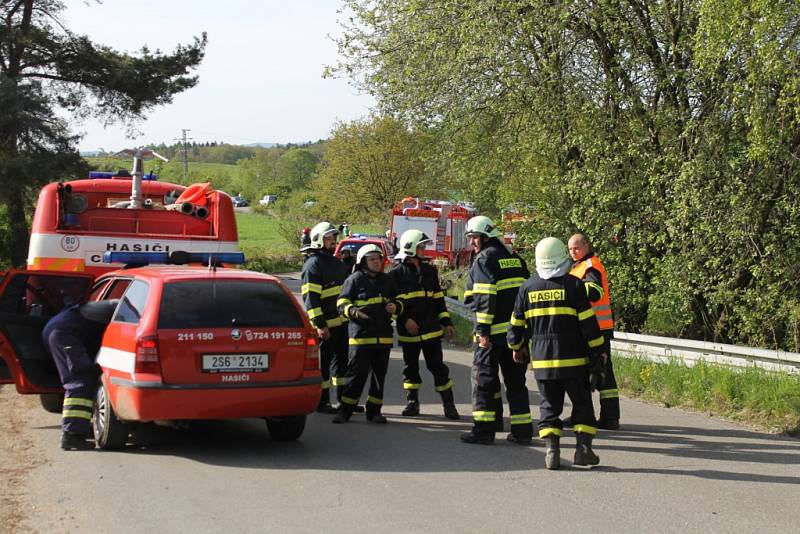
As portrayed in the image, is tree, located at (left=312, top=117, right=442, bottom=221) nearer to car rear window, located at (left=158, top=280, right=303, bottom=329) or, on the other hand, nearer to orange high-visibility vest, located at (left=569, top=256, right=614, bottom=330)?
orange high-visibility vest, located at (left=569, top=256, right=614, bottom=330)

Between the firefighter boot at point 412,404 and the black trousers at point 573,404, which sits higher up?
the black trousers at point 573,404

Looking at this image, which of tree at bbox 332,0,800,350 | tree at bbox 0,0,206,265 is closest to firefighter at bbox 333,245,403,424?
tree at bbox 332,0,800,350

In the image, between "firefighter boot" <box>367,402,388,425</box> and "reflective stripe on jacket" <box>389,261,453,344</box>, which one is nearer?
"firefighter boot" <box>367,402,388,425</box>

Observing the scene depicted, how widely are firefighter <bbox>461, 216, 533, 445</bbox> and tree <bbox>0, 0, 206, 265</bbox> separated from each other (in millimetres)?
21332

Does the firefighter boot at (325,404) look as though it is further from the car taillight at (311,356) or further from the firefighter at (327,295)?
the car taillight at (311,356)

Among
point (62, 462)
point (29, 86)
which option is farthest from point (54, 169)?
point (62, 462)

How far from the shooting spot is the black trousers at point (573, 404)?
7883mm

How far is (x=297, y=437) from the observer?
29.5 ft

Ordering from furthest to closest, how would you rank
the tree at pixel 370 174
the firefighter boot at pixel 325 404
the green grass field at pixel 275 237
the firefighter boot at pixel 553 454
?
the tree at pixel 370 174
the green grass field at pixel 275 237
the firefighter boot at pixel 325 404
the firefighter boot at pixel 553 454

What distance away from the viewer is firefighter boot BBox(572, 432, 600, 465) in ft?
25.9

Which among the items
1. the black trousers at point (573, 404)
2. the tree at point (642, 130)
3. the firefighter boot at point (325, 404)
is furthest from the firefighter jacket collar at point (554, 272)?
the tree at point (642, 130)

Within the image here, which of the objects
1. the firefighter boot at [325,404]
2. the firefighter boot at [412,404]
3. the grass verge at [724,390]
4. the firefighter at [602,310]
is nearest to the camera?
the firefighter at [602,310]

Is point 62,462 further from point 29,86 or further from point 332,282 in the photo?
point 29,86

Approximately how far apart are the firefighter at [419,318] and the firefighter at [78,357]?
9.80 feet
